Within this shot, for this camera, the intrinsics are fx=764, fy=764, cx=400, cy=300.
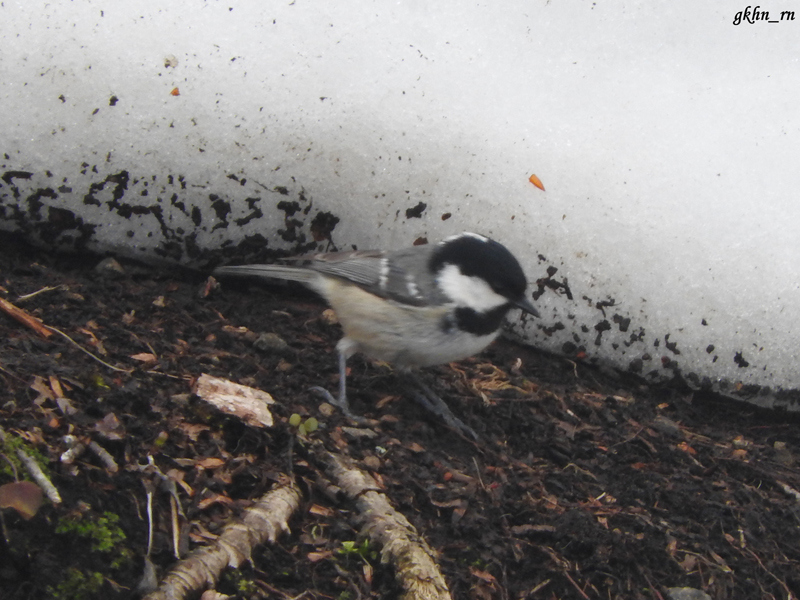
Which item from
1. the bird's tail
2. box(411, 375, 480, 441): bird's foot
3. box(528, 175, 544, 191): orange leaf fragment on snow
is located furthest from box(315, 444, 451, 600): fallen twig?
box(528, 175, 544, 191): orange leaf fragment on snow

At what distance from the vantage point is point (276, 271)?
2.60 m

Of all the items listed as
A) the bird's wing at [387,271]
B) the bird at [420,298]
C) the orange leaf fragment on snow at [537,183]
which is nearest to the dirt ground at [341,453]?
the bird at [420,298]

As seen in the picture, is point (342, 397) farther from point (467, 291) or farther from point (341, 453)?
point (467, 291)

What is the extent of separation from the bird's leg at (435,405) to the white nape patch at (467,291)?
1.09ft

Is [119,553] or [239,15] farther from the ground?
[239,15]

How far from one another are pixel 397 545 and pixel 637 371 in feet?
4.64

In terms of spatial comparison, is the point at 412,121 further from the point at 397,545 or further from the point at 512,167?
the point at 397,545

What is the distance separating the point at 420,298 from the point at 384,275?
16 centimetres

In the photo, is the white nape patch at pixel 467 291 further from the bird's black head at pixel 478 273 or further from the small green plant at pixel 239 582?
the small green plant at pixel 239 582

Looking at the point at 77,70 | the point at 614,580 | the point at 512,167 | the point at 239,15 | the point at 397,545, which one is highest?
the point at 239,15

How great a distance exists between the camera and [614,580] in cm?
179

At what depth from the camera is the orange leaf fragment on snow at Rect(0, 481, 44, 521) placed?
1.34 m

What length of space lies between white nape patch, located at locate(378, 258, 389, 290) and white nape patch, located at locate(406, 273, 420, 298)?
0.07 metres

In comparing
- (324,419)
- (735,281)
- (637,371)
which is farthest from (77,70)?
(735,281)
